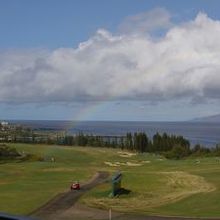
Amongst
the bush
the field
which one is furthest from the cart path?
the bush

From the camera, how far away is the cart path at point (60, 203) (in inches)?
1504

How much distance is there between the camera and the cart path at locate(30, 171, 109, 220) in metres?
38.2

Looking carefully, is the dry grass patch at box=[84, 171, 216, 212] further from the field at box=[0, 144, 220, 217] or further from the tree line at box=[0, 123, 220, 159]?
the tree line at box=[0, 123, 220, 159]

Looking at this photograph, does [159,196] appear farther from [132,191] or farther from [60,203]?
[60,203]

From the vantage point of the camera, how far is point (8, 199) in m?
46.0

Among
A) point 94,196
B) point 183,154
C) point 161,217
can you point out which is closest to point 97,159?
point 183,154

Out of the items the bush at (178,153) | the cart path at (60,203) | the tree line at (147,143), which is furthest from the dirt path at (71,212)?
the tree line at (147,143)

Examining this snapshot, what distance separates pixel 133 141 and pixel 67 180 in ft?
330

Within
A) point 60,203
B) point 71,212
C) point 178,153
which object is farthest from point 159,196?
point 178,153

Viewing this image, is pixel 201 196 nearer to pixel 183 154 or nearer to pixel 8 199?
pixel 8 199

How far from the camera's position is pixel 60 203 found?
4372cm

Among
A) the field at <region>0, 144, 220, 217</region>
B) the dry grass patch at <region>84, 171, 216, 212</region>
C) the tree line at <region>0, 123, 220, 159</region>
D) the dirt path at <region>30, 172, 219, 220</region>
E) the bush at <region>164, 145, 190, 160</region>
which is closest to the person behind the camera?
the dirt path at <region>30, 172, 219, 220</region>

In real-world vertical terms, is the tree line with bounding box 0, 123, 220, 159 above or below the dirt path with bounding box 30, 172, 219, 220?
above

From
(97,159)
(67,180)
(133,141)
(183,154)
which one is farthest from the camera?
(133,141)
